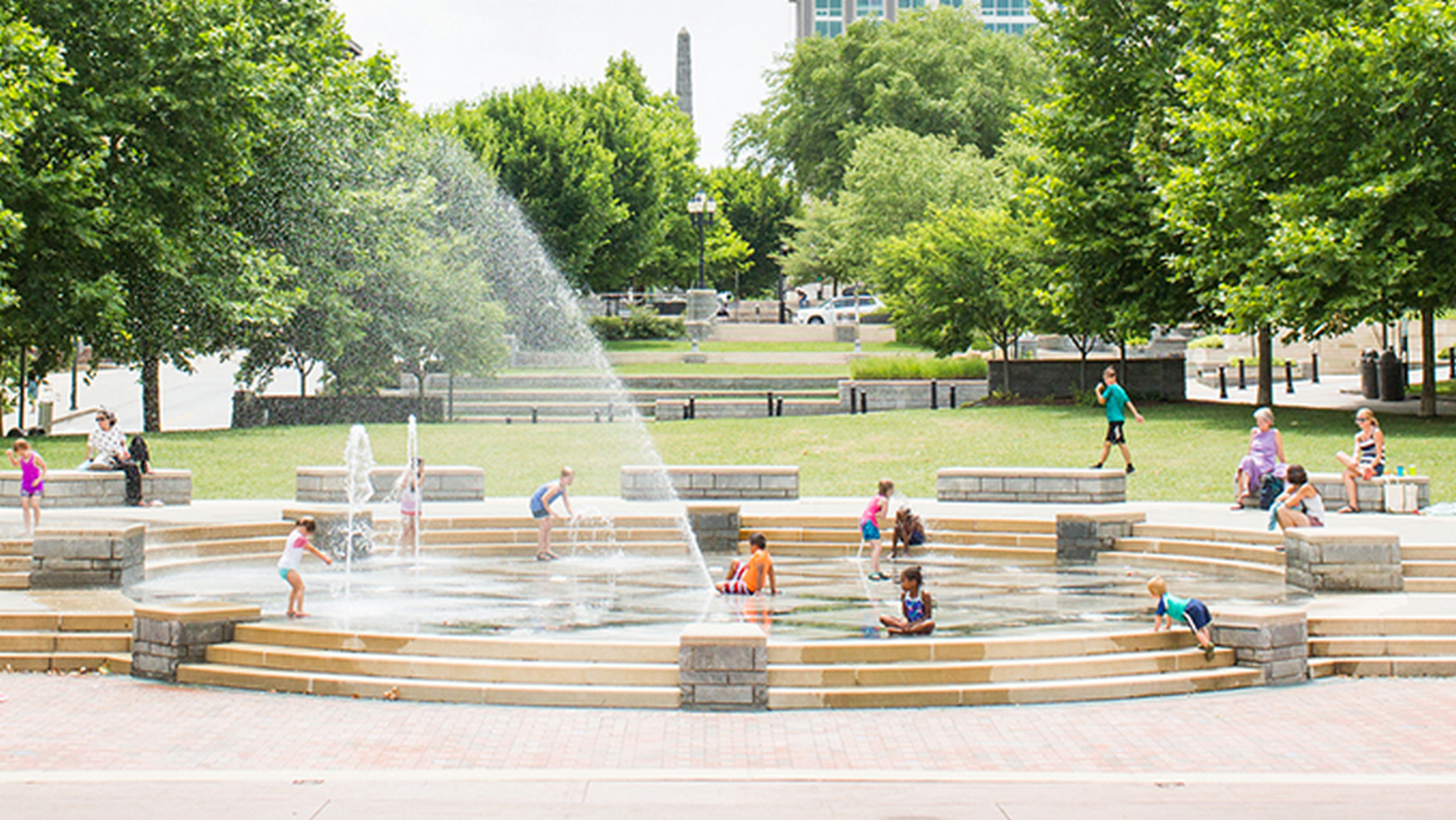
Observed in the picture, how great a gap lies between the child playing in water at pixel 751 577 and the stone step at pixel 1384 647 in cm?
542

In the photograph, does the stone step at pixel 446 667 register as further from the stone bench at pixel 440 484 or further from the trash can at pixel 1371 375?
the trash can at pixel 1371 375

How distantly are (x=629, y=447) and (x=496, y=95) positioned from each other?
32.0 metres

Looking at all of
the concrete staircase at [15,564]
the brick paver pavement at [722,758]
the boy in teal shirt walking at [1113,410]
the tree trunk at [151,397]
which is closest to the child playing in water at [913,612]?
the brick paver pavement at [722,758]

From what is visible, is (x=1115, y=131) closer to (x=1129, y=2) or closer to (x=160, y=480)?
(x=1129, y=2)

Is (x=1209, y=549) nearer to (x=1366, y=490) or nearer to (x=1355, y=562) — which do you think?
(x=1355, y=562)

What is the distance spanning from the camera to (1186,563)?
16516 mm

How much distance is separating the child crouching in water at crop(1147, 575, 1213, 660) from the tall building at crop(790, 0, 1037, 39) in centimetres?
11943

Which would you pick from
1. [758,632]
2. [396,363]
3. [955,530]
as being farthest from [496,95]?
[758,632]

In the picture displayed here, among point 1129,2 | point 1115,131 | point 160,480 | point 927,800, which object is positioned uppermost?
point 1129,2

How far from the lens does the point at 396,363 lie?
4053 centimetres

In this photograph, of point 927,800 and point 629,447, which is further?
point 629,447

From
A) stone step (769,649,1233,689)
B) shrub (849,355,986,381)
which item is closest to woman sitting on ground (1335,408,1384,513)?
stone step (769,649,1233,689)

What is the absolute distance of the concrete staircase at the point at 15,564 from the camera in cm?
1426

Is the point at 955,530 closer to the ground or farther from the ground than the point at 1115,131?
closer to the ground
